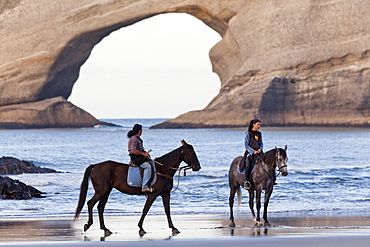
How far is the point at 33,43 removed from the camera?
245 ft

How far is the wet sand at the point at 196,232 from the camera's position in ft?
30.3

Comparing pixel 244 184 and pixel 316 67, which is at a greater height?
pixel 316 67

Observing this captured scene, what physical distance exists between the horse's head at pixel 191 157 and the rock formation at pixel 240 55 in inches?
2144

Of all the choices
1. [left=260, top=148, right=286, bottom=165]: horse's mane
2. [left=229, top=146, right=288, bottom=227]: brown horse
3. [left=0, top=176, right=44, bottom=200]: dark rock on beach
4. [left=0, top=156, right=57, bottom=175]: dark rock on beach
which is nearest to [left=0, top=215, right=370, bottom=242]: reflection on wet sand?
[left=229, top=146, right=288, bottom=227]: brown horse

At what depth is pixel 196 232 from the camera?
1038 cm

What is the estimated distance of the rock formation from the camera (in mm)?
66438

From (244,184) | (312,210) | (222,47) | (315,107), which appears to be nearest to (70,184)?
(312,210)

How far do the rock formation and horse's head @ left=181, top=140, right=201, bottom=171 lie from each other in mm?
54460

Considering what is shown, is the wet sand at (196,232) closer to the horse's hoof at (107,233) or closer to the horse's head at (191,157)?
the horse's hoof at (107,233)

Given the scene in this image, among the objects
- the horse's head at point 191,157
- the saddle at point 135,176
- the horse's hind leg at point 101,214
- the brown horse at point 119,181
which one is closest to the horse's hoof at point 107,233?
the horse's hind leg at point 101,214

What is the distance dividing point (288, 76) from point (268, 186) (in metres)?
56.6

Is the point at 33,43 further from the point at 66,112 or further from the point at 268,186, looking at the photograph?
the point at 268,186

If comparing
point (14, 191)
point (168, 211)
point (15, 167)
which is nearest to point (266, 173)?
point (168, 211)

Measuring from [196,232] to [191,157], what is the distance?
2.96 feet
